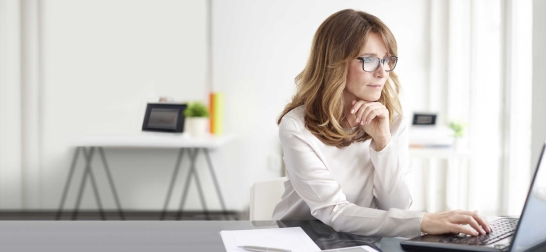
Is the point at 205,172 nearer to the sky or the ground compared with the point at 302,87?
nearer to the ground

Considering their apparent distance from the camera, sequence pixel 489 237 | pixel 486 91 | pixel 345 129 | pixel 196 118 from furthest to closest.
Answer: pixel 196 118 < pixel 486 91 < pixel 345 129 < pixel 489 237

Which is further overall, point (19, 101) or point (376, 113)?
point (19, 101)

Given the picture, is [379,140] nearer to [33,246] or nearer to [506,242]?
[506,242]

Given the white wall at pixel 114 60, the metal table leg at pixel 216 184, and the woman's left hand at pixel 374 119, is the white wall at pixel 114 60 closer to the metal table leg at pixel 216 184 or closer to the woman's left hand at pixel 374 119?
the metal table leg at pixel 216 184

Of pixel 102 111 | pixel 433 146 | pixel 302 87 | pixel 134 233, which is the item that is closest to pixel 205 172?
pixel 102 111

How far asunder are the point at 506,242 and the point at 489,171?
2898 mm

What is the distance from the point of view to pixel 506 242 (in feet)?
3.73

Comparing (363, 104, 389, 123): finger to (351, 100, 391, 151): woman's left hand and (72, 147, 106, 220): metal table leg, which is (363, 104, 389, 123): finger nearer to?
(351, 100, 391, 151): woman's left hand

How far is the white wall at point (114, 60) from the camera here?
4.81 meters

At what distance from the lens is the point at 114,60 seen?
4.84 meters

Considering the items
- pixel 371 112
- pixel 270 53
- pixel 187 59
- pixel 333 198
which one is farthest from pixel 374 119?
pixel 187 59

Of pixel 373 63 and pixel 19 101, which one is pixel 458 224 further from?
pixel 19 101

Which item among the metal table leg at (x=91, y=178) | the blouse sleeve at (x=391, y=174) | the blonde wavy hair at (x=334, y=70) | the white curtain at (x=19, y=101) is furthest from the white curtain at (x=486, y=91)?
the white curtain at (x=19, y=101)

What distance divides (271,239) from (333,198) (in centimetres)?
30
